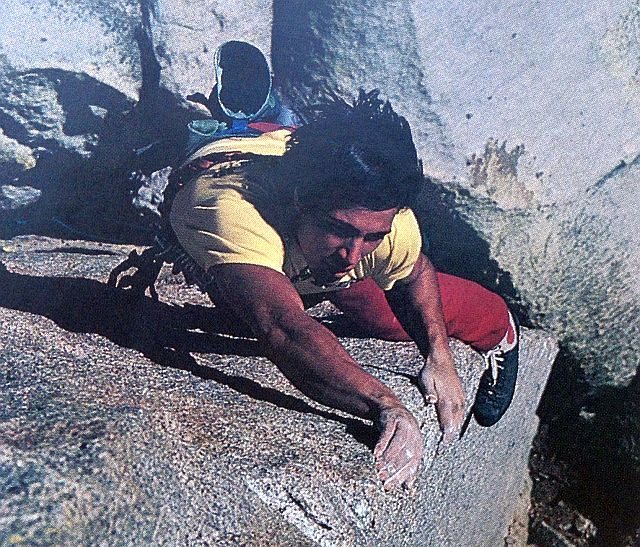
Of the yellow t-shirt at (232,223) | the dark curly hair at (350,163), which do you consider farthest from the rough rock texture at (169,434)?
the dark curly hair at (350,163)

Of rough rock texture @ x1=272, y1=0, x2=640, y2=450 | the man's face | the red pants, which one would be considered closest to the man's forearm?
the man's face

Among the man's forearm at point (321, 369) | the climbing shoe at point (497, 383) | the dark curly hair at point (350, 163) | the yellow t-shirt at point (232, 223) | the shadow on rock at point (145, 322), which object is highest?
the dark curly hair at point (350, 163)

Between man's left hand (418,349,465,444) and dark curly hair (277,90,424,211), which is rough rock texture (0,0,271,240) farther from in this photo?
man's left hand (418,349,465,444)

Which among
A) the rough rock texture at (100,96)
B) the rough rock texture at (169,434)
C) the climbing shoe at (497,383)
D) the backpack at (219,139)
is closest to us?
the rough rock texture at (169,434)

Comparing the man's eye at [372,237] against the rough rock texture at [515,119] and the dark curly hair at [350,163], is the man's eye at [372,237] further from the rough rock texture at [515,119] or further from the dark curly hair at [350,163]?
the rough rock texture at [515,119]

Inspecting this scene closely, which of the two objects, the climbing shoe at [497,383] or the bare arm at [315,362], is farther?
the climbing shoe at [497,383]

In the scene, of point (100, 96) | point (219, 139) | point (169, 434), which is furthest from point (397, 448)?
point (100, 96)

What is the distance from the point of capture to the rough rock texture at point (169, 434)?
29.3 inches

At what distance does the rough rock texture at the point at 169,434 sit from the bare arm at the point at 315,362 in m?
0.03

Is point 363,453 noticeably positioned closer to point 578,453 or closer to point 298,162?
point 298,162

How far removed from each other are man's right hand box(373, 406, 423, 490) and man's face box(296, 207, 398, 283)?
0.80 feet

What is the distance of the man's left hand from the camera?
3.77 feet

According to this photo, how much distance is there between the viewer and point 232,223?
3.22 feet

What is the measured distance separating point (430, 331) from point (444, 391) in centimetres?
14
